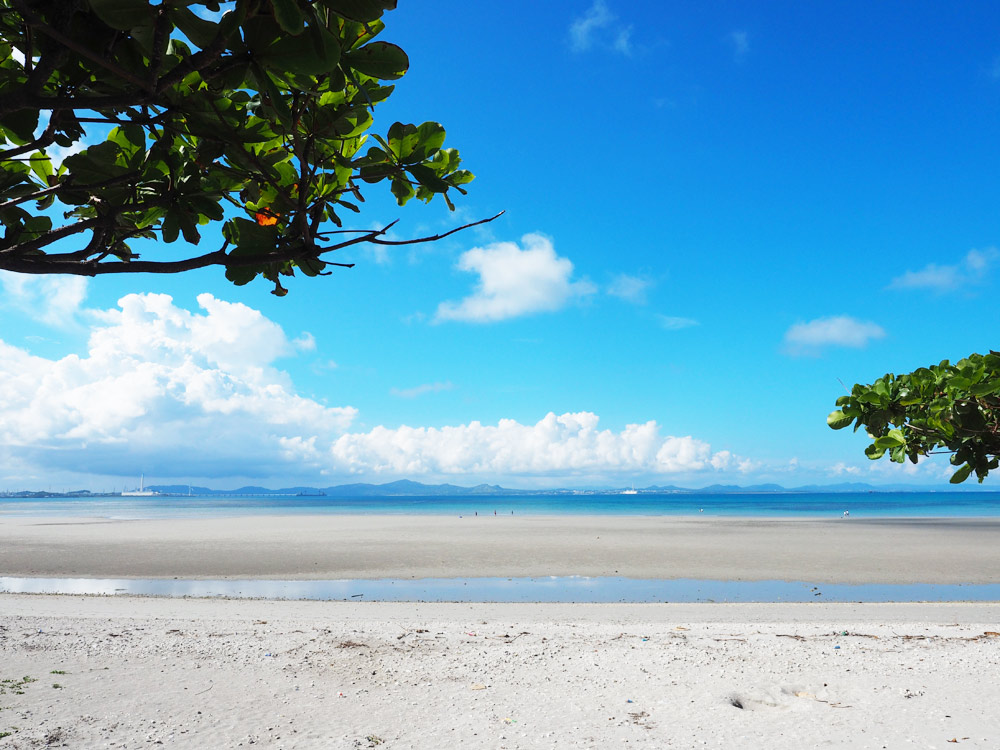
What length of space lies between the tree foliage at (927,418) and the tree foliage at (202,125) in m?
2.46

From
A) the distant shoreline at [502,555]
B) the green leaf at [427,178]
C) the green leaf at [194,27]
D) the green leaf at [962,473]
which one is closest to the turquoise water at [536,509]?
the distant shoreline at [502,555]

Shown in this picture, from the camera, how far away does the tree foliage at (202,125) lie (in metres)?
1.20

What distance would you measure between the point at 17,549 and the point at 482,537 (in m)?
18.5

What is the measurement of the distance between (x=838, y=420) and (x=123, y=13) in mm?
3280

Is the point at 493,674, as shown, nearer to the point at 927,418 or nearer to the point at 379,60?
the point at 927,418

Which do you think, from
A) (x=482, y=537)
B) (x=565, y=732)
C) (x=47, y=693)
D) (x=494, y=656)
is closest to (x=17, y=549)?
(x=482, y=537)

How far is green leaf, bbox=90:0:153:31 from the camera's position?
1082mm

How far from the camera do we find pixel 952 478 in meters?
3.01

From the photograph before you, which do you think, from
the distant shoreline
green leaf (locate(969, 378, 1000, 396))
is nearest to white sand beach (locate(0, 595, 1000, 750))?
green leaf (locate(969, 378, 1000, 396))

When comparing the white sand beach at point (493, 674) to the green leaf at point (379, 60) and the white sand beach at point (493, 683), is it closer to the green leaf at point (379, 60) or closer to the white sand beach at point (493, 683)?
the white sand beach at point (493, 683)

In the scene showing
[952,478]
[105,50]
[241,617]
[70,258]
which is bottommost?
[241,617]

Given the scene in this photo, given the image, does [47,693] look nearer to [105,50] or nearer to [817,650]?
[105,50]

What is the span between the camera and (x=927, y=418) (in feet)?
9.96

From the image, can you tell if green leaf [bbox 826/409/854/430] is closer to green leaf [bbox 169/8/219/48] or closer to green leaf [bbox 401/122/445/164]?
green leaf [bbox 401/122/445/164]
